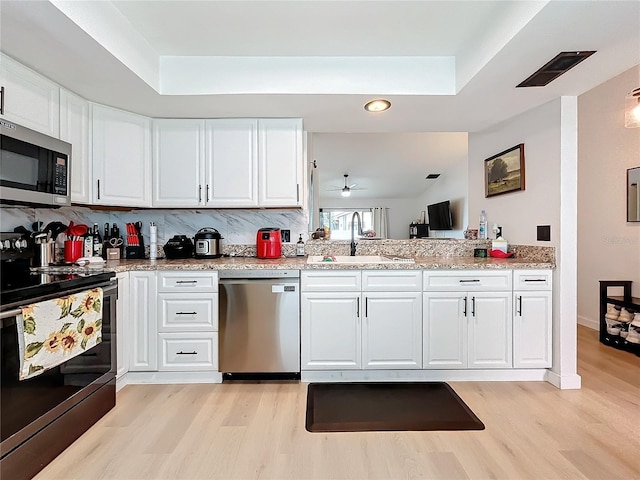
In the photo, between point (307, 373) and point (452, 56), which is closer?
point (452, 56)

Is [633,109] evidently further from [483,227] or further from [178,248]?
[178,248]

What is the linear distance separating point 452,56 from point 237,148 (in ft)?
5.51

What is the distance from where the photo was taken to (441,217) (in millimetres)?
6582

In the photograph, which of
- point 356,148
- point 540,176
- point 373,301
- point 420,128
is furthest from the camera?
point 356,148

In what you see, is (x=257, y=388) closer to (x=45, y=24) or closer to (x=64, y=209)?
(x=64, y=209)

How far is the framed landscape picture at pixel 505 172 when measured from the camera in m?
2.75

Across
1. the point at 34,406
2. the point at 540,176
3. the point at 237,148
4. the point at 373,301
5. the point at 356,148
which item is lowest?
the point at 34,406

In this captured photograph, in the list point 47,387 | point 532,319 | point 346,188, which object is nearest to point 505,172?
point 532,319

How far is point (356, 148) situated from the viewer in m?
5.79

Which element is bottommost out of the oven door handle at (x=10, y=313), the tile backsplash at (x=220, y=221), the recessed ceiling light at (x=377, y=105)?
the oven door handle at (x=10, y=313)

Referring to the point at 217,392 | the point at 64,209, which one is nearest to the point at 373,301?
the point at 217,392

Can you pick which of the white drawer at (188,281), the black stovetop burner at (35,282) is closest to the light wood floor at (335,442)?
the white drawer at (188,281)

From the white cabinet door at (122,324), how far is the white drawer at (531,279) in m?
2.73

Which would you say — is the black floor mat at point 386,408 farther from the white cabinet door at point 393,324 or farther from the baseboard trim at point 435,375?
the white cabinet door at point 393,324
